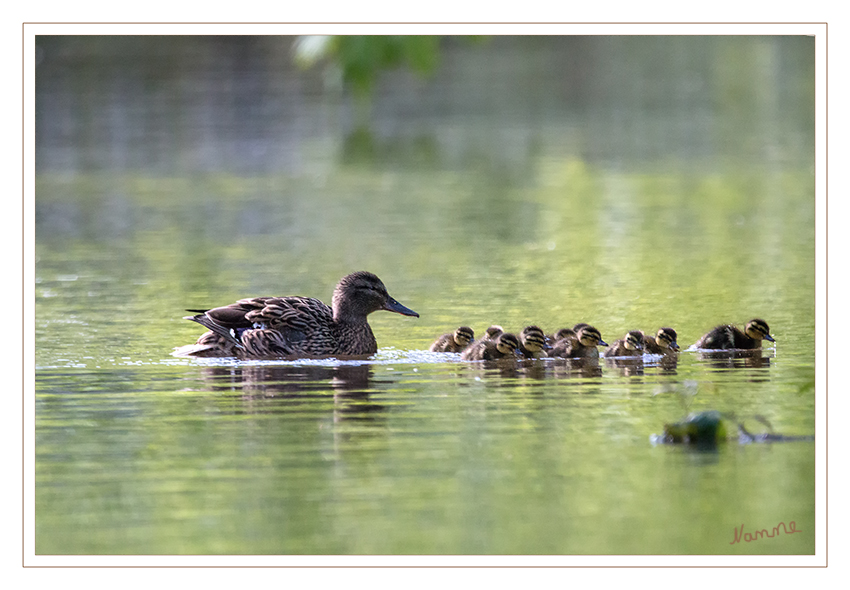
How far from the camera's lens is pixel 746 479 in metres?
4.83

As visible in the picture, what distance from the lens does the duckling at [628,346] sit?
6666mm

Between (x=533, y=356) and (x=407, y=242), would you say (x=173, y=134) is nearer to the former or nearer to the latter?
(x=407, y=242)

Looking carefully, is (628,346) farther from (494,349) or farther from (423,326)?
(423,326)

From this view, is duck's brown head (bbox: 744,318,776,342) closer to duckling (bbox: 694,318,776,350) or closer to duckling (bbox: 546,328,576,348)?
duckling (bbox: 694,318,776,350)

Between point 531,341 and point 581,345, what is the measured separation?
224 mm

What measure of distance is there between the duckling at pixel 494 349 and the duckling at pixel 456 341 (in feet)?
0.53

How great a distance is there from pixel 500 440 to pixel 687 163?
34.2 ft

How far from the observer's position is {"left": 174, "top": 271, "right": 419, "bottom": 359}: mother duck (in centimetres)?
670
